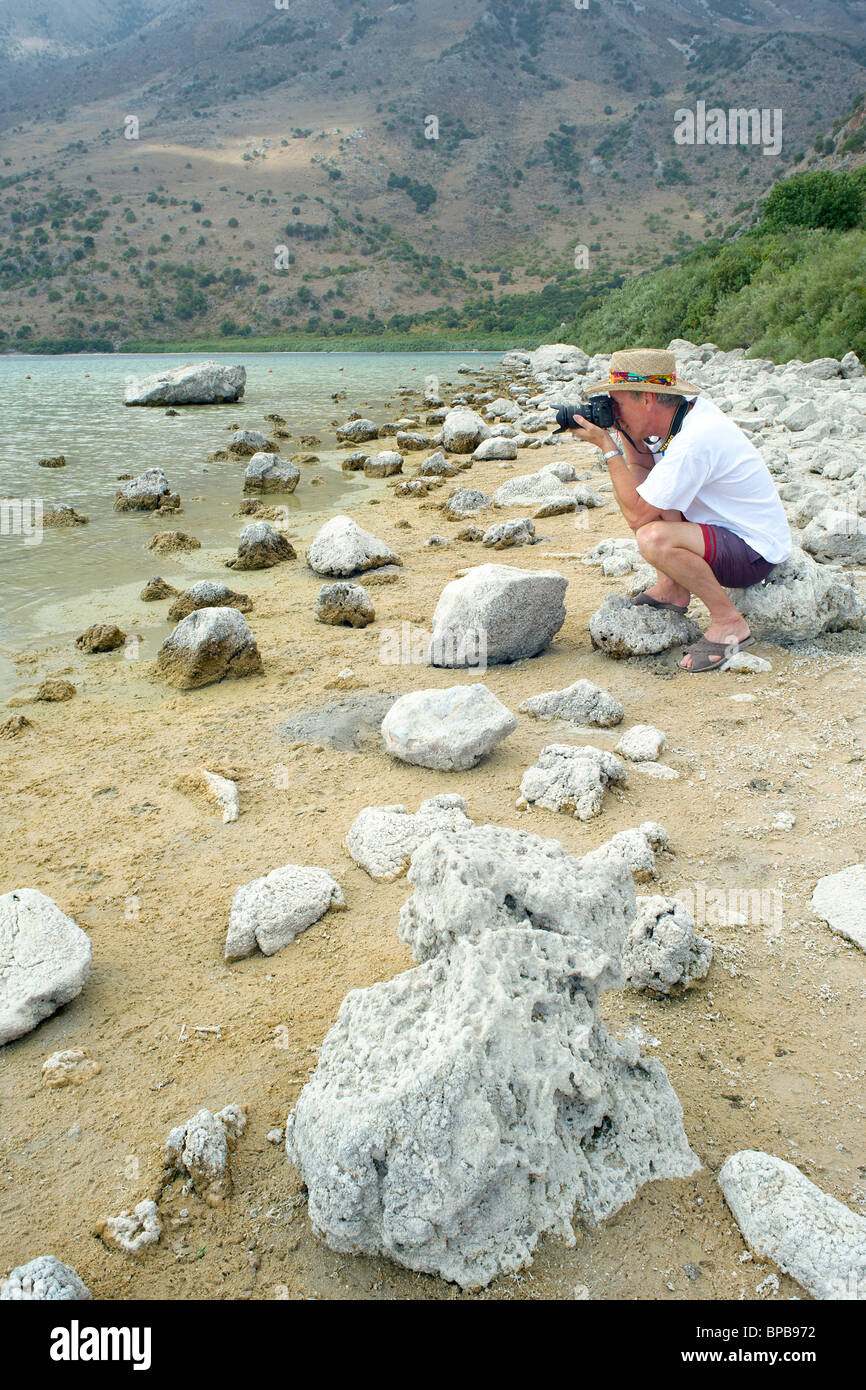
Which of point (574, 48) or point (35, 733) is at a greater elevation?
point (574, 48)

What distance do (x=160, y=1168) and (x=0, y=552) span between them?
25.5ft

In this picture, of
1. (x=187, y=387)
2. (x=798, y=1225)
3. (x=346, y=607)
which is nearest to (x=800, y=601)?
(x=346, y=607)

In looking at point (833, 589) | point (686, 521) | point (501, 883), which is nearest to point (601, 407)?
point (686, 521)

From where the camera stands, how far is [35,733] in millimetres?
4496

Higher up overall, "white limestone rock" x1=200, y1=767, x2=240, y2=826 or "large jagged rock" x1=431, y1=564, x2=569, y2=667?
"large jagged rock" x1=431, y1=564, x2=569, y2=667

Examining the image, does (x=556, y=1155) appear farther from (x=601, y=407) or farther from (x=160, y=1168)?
(x=601, y=407)

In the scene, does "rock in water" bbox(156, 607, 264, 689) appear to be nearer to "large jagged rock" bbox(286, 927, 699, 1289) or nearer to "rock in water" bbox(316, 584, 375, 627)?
"rock in water" bbox(316, 584, 375, 627)

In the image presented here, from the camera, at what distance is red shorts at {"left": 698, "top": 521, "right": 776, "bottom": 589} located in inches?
173

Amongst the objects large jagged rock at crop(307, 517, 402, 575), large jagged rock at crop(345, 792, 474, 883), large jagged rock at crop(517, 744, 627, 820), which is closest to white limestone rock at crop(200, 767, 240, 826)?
large jagged rock at crop(345, 792, 474, 883)

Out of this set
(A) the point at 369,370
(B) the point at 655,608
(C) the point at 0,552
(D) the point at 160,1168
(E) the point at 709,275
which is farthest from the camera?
(A) the point at 369,370

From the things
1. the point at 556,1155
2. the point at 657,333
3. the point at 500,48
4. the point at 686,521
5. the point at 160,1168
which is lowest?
the point at 160,1168

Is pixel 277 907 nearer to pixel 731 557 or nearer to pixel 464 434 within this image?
pixel 731 557

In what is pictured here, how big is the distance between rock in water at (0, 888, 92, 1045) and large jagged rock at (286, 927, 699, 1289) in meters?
0.96

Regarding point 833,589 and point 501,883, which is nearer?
point 501,883
